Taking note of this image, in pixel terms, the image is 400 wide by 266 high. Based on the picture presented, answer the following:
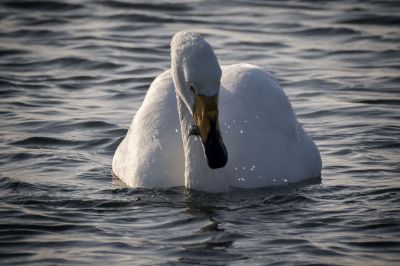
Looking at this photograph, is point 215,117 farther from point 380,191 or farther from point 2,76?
point 2,76

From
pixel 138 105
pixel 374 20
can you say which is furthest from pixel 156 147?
pixel 374 20

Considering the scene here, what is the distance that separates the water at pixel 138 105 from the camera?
34.9ft

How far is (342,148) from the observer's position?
1428cm

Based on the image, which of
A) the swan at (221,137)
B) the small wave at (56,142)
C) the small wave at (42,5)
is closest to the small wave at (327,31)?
the small wave at (42,5)

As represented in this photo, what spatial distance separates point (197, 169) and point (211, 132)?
0.97 m

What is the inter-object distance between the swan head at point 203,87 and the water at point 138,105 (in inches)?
30.4

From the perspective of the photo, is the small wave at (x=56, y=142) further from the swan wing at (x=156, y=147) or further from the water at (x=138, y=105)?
the swan wing at (x=156, y=147)

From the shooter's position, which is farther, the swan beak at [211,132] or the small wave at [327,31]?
the small wave at [327,31]

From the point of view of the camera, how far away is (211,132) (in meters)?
11.1

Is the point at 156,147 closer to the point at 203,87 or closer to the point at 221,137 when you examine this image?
the point at 221,137

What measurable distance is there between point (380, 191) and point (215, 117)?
211cm

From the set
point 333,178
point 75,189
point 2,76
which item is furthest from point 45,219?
point 2,76

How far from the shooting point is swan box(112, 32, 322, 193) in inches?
459

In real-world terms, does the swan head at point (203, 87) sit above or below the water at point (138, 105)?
above
